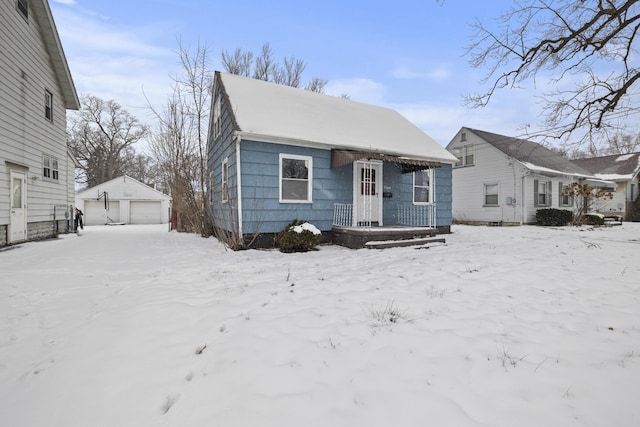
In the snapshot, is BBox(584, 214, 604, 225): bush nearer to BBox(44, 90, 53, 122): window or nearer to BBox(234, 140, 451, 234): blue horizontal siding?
Answer: BBox(234, 140, 451, 234): blue horizontal siding

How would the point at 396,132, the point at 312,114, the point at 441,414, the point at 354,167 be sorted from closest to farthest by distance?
the point at 441,414, the point at 354,167, the point at 312,114, the point at 396,132

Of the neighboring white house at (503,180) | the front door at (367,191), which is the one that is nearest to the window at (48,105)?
the front door at (367,191)

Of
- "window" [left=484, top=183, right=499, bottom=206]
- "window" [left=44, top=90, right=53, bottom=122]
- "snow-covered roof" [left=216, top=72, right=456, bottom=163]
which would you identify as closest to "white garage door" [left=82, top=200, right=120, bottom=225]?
"window" [left=44, top=90, right=53, bottom=122]

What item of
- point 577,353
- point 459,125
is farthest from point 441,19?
point 459,125

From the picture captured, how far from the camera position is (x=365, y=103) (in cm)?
1327

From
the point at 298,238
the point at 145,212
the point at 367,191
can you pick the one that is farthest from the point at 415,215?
the point at 145,212

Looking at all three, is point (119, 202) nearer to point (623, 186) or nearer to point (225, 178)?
point (225, 178)

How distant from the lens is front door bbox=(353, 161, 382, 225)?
32.0 feet

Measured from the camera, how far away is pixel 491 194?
17.5 m

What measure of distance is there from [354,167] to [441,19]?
15.2 feet

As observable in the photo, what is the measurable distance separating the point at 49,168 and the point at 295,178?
32.7ft

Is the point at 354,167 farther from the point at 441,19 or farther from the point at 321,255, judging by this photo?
the point at 441,19

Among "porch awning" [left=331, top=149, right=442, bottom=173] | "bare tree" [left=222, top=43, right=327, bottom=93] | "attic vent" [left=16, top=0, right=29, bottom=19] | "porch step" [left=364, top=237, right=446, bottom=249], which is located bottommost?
"porch step" [left=364, top=237, right=446, bottom=249]

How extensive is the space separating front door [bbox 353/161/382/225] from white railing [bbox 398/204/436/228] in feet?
3.41
